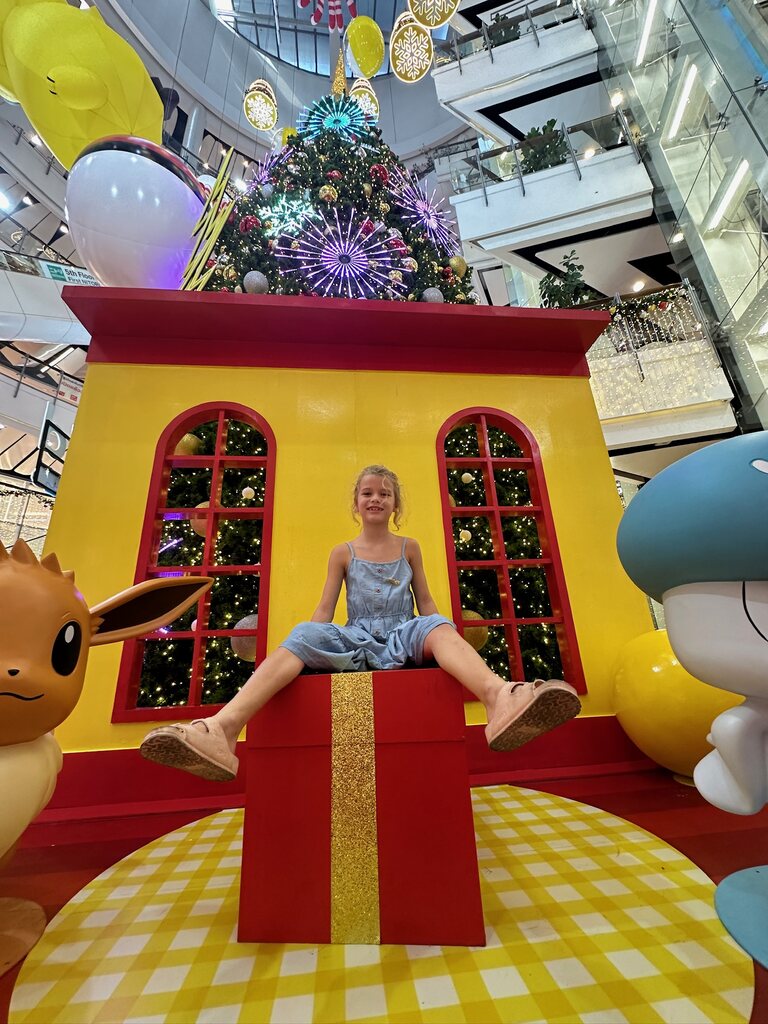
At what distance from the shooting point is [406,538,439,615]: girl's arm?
2.19 metres

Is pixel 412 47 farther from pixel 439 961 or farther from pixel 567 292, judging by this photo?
pixel 439 961

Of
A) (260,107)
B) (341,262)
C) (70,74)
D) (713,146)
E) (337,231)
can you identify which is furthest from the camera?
(260,107)

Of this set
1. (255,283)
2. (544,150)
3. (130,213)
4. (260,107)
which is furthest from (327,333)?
(260,107)

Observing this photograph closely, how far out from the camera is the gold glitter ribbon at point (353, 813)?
1.41 metres

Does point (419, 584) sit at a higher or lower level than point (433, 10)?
lower

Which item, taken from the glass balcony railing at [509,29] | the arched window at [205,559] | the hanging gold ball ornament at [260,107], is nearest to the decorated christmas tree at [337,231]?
the arched window at [205,559]

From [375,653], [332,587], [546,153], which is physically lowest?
[375,653]

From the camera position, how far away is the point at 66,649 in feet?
4.90

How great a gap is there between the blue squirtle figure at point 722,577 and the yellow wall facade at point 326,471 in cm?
163

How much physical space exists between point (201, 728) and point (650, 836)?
1870 mm

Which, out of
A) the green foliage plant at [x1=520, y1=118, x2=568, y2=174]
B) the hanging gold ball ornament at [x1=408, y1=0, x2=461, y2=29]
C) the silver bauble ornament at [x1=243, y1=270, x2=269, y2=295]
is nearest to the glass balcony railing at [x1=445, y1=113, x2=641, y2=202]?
the green foliage plant at [x1=520, y1=118, x2=568, y2=174]

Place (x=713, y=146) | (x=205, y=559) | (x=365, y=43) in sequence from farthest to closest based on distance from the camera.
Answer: (x=365, y=43)
(x=713, y=146)
(x=205, y=559)

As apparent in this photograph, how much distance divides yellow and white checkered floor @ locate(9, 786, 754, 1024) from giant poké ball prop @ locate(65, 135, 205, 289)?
3.75 meters

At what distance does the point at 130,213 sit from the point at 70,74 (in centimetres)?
152
